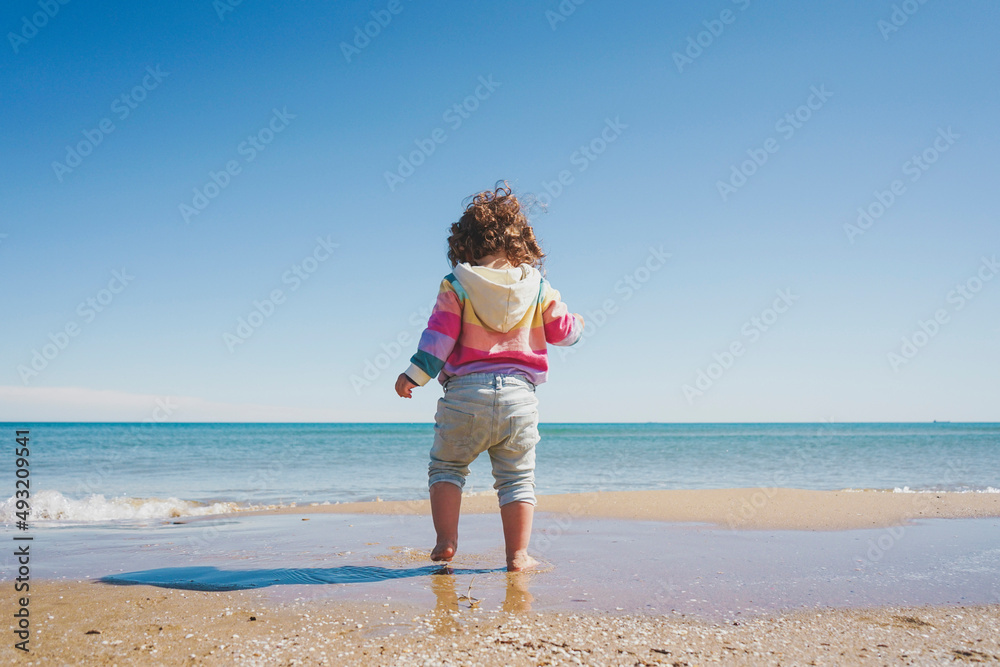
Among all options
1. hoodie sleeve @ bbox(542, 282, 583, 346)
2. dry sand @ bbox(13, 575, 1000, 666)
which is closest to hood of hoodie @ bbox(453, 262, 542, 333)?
hoodie sleeve @ bbox(542, 282, 583, 346)

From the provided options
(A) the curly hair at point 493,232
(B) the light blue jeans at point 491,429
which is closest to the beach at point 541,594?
(B) the light blue jeans at point 491,429

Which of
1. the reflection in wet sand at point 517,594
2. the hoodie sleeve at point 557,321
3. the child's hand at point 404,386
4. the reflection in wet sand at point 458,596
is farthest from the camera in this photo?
the hoodie sleeve at point 557,321

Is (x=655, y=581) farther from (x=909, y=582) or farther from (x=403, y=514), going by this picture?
(x=403, y=514)

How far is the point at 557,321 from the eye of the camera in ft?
10.4

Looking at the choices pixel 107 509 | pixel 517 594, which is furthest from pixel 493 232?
pixel 107 509

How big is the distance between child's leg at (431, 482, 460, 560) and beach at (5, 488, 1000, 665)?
11 centimetres

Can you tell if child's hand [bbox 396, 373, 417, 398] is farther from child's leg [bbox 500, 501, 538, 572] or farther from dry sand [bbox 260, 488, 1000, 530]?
dry sand [bbox 260, 488, 1000, 530]

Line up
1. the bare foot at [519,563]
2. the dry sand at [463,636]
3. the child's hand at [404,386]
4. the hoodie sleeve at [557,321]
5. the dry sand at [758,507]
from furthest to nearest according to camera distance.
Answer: the dry sand at [758,507], the hoodie sleeve at [557,321], the child's hand at [404,386], the bare foot at [519,563], the dry sand at [463,636]

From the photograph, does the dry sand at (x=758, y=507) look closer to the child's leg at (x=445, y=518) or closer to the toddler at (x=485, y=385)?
the toddler at (x=485, y=385)

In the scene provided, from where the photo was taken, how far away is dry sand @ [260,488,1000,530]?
4336mm

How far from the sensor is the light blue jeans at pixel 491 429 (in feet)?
9.49

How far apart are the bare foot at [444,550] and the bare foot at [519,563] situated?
10.3 inches

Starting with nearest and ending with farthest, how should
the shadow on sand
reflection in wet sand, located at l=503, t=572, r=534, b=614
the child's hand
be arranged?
reflection in wet sand, located at l=503, t=572, r=534, b=614
the shadow on sand
the child's hand

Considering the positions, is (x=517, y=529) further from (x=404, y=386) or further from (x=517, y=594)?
(x=404, y=386)
